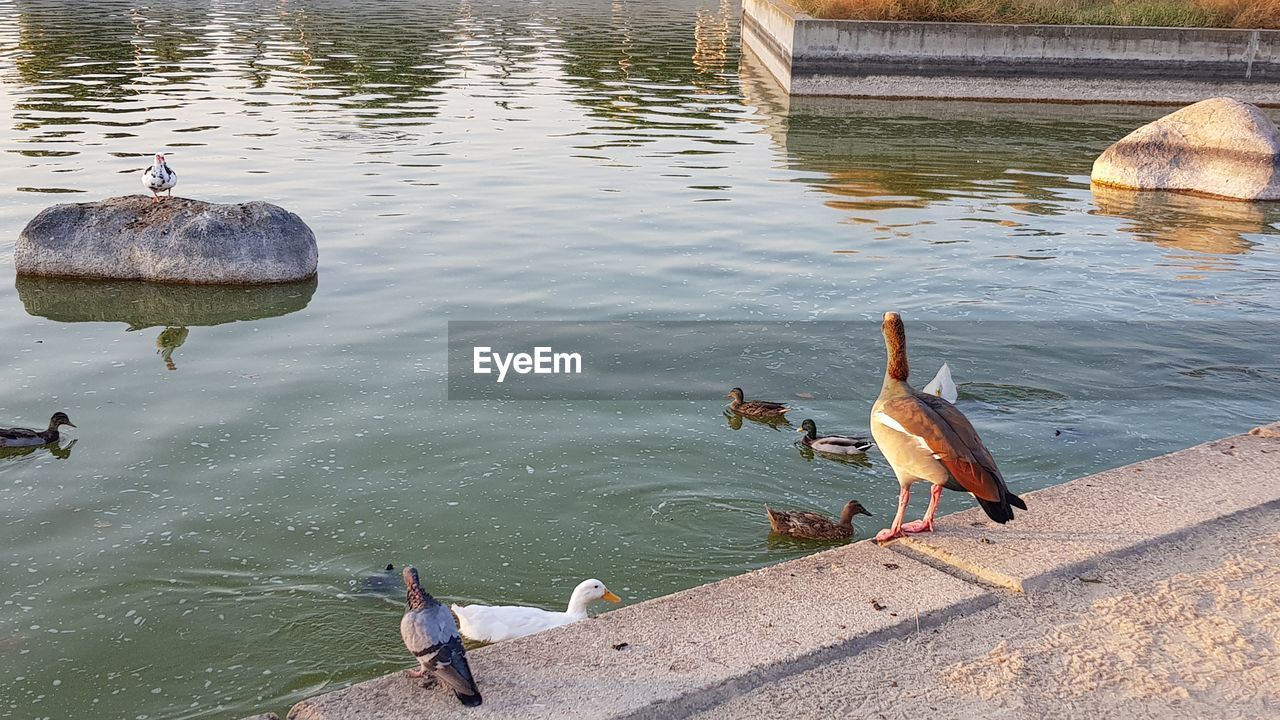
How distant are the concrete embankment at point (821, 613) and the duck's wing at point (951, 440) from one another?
0.35 metres

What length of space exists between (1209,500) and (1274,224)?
565 inches

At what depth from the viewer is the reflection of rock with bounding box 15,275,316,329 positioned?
1303 centimetres

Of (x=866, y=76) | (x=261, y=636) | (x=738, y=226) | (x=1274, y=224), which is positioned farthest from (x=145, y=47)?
(x=261, y=636)

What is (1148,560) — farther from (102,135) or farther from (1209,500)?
(102,135)

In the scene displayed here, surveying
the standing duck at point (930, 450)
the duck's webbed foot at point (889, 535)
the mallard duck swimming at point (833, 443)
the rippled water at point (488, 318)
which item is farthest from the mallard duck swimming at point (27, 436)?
the duck's webbed foot at point (889, 535)

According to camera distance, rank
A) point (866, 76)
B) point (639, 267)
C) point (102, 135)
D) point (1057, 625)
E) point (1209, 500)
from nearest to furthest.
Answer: point (1057, 625), point (1209, 500), point (639, 267), point (102, 135), point (866, 76)

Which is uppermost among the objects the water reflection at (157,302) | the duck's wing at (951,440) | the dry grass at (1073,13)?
the dry grass at (1073,13)

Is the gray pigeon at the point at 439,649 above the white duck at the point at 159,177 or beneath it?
beneath

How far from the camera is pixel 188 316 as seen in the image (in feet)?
43.0

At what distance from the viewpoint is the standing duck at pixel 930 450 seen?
236 inches

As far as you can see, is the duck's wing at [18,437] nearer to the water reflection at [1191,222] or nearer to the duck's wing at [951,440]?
the duck's wing at [951,440]

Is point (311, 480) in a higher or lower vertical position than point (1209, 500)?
lower

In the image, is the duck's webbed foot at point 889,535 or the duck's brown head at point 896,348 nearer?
the duck's webbed foot at point 889,535

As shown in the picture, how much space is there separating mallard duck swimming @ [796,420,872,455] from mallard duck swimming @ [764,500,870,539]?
1.17m
